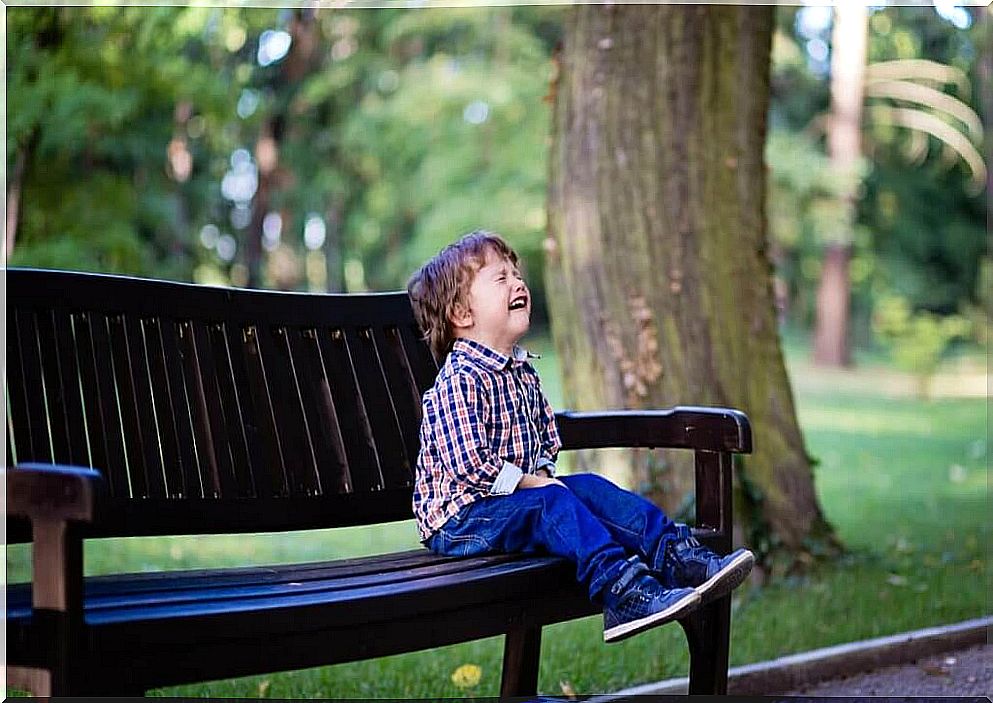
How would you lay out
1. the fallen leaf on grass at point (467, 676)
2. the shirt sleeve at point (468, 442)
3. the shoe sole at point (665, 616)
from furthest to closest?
the fallen leaf on grass at point (467, 676) < the shirt sleeve at point (468, 442) < the shoe sole at point (665, 616)

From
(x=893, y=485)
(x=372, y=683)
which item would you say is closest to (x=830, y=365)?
(x=893, y=485)

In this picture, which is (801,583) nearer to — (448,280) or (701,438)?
(701,438)

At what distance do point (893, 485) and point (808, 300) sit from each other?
21161mm

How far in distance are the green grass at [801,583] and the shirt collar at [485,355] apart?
1.09 metres

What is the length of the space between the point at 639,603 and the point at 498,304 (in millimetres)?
794

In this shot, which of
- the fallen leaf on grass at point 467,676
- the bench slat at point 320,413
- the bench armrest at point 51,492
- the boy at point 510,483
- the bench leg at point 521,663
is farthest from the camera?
the fallen leaf on grass at point 467,676

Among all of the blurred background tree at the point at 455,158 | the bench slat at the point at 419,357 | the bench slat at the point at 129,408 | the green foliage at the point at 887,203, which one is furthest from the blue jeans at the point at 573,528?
the green foliage at the point at 887,203

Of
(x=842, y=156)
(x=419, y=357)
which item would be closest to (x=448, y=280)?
(x=419, y=357)

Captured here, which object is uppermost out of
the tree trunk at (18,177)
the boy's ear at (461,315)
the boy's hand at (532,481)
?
the tree trunk at (18,177)

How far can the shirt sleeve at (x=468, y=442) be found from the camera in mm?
2855

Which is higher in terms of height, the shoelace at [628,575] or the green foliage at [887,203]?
the green foliage at [887,203]

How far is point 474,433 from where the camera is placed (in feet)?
9.53

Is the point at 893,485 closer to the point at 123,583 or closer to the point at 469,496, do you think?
the point at 469,496

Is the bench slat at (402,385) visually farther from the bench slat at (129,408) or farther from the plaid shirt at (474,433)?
the bench slat at (129,408)
